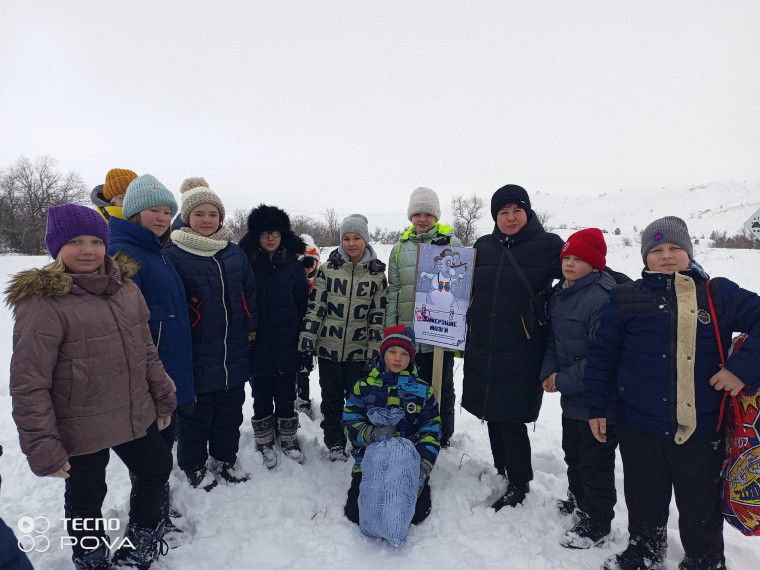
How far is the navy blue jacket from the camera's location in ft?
12.4

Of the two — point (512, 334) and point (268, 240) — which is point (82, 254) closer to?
point (268, 240)

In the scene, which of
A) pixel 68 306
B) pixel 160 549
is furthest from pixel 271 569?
pixel 68 306

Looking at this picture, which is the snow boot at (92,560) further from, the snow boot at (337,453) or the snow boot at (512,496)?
the snow boot at (512,496)

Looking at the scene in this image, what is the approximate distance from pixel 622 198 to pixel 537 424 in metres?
86.5

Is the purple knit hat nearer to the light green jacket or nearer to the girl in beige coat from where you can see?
the girl in beige coat

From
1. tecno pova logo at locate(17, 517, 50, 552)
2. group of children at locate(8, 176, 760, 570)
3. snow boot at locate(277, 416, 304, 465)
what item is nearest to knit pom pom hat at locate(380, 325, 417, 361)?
group of children at locate(8, 176, 760, 570)

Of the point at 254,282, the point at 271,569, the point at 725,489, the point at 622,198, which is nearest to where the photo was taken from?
the point at 725,489

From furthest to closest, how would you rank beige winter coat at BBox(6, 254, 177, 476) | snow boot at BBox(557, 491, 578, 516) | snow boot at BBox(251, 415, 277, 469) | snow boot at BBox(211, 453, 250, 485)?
1. snow boot at BBox(251, 415, 277, 469)
2. snow boot at BBox(211, 453, 250, 485)
3. snow boot at BBox(557, 491, 578, 516)
4. beige winter coat at BBox(6, 254, 177, 476)

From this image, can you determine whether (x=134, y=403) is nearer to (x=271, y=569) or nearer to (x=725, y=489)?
(x=271, y=569)

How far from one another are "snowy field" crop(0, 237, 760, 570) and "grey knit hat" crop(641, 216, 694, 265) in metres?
2.10

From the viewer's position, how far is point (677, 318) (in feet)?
7.62

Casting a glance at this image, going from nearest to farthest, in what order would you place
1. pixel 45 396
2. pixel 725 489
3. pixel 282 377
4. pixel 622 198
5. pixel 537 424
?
pixel 45 396, pixel 725 489, pixel 282 377, pixel 537 424, pixel 622 198

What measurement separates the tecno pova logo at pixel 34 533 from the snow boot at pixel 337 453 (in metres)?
2.16

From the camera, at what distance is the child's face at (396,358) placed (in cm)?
336
